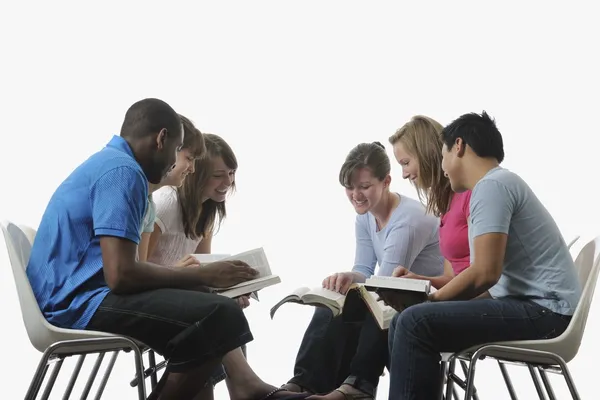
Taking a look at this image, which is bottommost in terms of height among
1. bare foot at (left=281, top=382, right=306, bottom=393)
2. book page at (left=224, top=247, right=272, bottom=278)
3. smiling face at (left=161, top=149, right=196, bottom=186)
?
bare foot at (left=281, top=382, right=306, bottom=393)

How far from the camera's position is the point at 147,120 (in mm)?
2084

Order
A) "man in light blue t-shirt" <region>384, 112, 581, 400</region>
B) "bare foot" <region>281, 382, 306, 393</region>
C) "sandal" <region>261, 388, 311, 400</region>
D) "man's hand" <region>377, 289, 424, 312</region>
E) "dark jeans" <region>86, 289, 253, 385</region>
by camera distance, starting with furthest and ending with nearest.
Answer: "bare foot" <region>281, 382, 306, 393</region> → "sandal" <region>261, 388, 311, 400</region> → "man's hand" <region>377, 289, 424, 312</region> → "man in light blue t-shirt" <region>384, 112, 581, 400</region> → "dark jeans" <region>86, 289, 253, 385</region>

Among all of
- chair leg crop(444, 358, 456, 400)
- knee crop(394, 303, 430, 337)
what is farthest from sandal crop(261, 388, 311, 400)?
knee crop(394, 303, 430, 337)

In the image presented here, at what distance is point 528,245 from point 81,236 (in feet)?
3.87

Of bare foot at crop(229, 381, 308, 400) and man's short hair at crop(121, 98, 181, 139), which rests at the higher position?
man's short hair at crop(121, 98, 181, 139)

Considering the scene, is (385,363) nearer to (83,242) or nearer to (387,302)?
(387,302)

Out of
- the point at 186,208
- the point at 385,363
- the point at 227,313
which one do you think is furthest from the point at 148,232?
the point at 385,363

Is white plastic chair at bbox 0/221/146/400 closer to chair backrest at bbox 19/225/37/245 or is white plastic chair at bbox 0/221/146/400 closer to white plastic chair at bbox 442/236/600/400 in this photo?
chair backrest at bbox 19/225/37/245

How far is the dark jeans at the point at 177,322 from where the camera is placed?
186 centimetres

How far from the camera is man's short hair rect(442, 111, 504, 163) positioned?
85.8 inches

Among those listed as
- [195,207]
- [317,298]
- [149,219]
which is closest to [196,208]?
[195,207]

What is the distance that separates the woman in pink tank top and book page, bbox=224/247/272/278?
0.44 m

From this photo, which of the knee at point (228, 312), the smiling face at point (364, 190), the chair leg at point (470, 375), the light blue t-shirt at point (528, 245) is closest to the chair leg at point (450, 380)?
the chair leg at point (470, 375)

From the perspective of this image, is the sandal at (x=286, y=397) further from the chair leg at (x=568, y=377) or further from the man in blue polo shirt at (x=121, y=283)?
the chair leg at (x=568, y=377)
